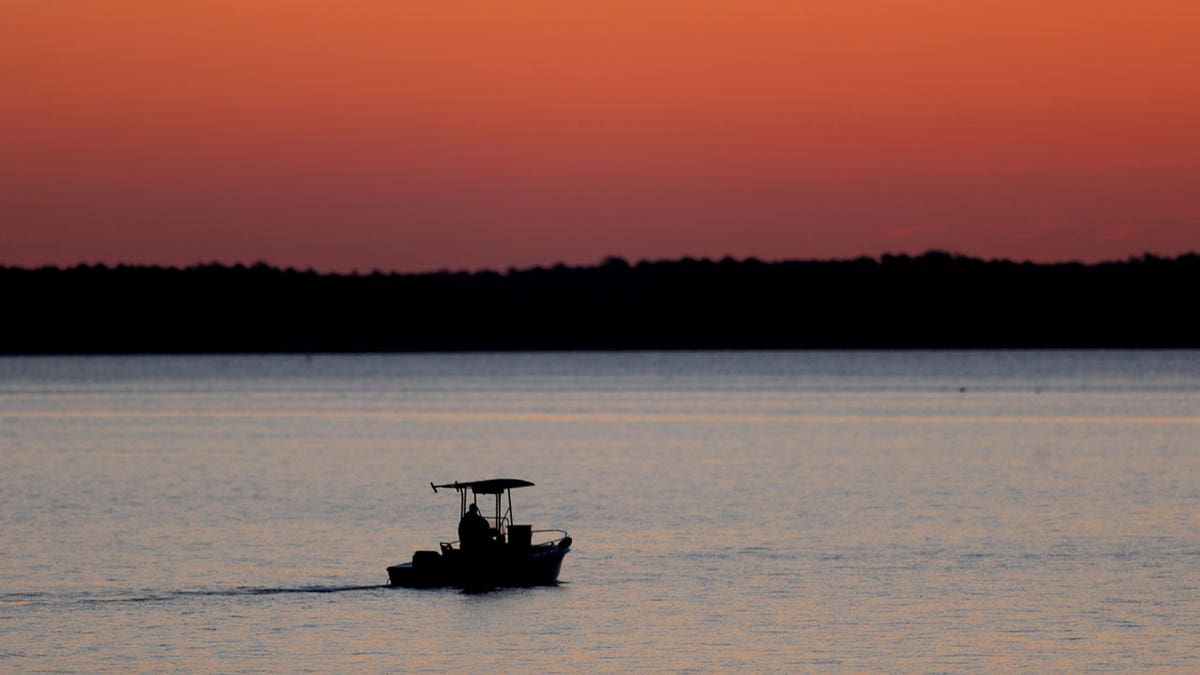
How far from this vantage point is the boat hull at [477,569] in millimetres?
50406

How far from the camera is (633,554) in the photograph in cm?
5978

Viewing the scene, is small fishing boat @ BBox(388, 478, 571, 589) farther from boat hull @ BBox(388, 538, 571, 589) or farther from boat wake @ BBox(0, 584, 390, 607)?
boat wake @ BBox(0, 584, 390, 607)

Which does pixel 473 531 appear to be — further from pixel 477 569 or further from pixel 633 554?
pixel 633 554

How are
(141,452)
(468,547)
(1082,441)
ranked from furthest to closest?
(1082,441)
(141,452)
(468,547)

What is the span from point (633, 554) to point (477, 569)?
10424mm

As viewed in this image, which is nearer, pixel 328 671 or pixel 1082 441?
pixel 328 671

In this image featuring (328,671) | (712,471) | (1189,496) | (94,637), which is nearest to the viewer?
(328,671)

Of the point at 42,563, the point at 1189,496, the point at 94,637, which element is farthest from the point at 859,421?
the point at 94,637

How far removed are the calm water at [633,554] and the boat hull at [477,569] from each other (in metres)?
0.54

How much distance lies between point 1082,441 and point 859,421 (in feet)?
108

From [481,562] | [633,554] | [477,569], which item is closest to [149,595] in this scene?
[477,569]

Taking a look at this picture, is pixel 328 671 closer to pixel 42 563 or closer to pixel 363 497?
pixel 42 563

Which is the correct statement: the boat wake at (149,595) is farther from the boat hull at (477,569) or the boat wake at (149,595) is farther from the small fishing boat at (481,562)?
the small fishing boat at (481,562)

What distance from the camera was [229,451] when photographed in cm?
11575
